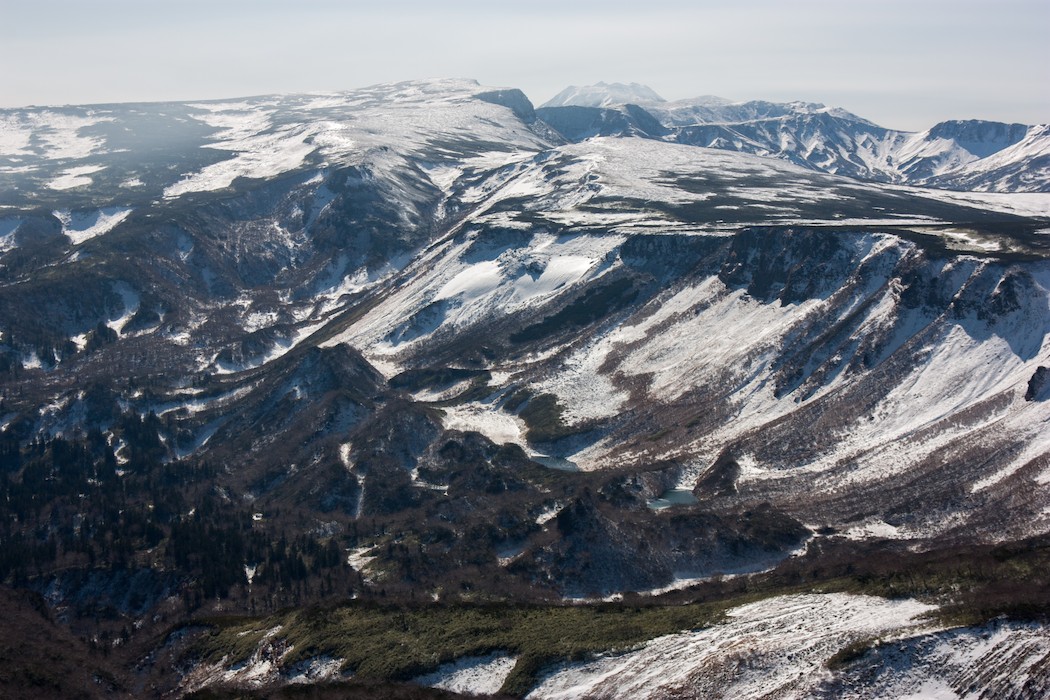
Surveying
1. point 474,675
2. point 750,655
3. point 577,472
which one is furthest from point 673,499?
point 750,655

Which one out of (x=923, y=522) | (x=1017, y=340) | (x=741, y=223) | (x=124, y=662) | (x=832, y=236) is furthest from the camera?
(x=741, y=223)

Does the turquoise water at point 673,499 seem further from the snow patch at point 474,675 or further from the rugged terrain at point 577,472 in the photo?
the snow patch at point 474,675

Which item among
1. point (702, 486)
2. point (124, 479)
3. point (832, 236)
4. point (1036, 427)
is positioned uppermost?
point (832, 236)

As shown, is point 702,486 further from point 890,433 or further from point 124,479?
point 124,479

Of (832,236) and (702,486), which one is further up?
(832,236)

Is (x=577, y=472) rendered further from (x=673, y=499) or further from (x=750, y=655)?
(x=750, y=655)

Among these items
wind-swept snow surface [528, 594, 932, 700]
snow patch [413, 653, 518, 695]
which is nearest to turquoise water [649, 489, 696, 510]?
wind-swept snow surface [528, 594, 932, 700]

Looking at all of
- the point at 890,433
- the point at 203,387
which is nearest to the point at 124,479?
the point at 203,387

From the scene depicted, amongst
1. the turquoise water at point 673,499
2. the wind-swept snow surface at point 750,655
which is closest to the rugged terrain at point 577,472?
A: the wind-swept snow surface at point 750,655
